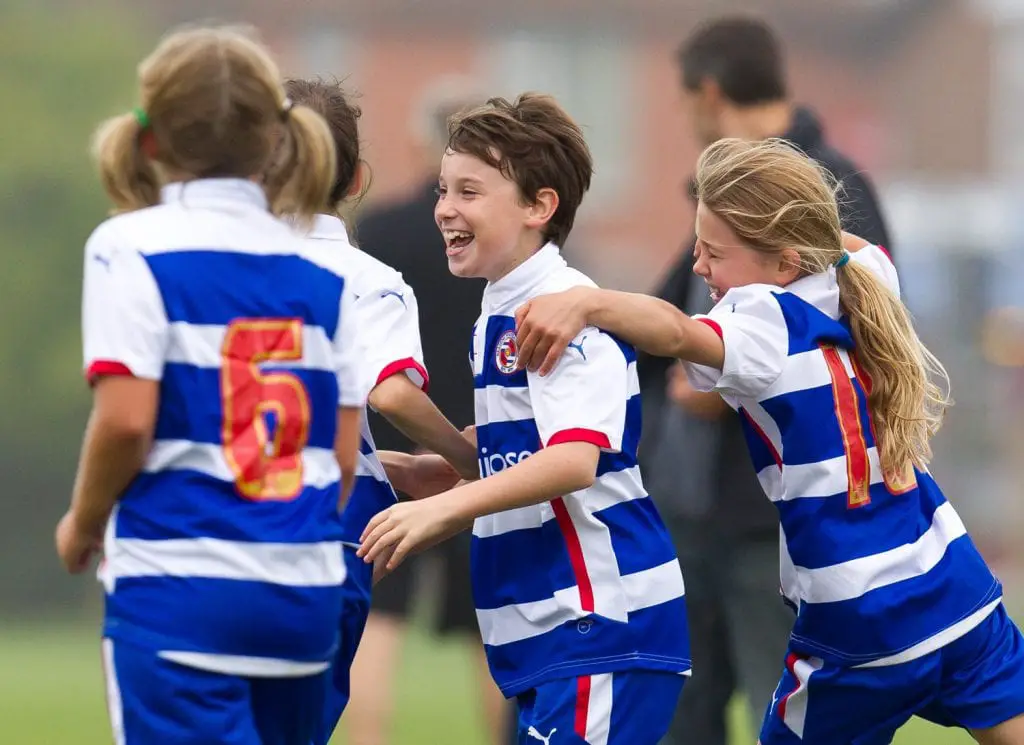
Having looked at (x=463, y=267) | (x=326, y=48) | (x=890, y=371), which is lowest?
(x=890, y=371)

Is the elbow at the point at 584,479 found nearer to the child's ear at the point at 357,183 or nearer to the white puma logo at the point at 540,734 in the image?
the white puma logo at the point at 540,734

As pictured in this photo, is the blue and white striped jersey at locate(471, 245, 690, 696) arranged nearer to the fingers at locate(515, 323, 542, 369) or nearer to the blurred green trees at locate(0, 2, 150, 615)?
the fingers at locate(515, 323, 542, 369)

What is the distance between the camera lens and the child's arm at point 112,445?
1906 millimetres

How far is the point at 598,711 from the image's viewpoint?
248 centimetres

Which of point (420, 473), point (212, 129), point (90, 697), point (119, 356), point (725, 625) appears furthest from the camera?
point (90, 697)

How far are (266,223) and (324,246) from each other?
629 millimetres

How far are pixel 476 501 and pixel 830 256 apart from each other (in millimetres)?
782

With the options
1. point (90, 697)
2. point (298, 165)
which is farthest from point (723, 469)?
point (90, 697)

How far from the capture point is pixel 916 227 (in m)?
10.1

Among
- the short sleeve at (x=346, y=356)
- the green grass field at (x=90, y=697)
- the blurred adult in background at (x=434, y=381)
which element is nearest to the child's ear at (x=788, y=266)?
the short sleeve at (x=346, y=356)

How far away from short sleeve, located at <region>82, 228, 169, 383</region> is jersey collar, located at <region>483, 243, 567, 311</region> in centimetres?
82

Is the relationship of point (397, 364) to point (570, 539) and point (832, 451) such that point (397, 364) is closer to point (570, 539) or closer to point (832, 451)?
point (570, 539)

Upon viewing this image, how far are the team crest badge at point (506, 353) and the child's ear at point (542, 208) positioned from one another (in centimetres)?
23

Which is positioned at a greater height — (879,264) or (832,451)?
(879,264)
